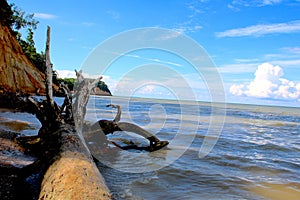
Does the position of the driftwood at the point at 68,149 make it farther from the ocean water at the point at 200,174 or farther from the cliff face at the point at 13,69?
the cliff face at the point at 13,69

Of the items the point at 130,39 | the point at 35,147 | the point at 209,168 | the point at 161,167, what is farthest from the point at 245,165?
the point at 35,147

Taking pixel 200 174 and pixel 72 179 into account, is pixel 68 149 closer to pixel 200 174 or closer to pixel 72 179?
pixel 72 179

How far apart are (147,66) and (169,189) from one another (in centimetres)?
356

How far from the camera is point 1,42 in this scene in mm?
21625

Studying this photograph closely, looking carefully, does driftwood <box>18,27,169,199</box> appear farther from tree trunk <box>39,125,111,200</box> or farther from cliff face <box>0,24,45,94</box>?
cliff face <box>0,24,45,94</box>

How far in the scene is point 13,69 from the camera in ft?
77.2

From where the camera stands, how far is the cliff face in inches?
864

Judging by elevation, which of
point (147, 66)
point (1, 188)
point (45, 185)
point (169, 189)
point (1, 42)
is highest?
point (1, 42)

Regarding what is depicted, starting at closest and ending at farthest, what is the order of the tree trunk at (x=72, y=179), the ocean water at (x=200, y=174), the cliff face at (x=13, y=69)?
the tree trunk at (x=72, y=179) < the ocean water at (x=200, y=174) < the cliff face at (x=13, y=69)

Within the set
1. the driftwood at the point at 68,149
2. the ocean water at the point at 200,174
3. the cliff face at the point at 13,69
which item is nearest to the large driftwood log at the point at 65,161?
the driftwood at the point at 68,149

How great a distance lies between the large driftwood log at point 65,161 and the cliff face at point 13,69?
1648 cm

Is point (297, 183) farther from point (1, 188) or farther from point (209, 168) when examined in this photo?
point (1, 188)

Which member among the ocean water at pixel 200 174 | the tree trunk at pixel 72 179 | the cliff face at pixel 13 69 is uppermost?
the cliff face at pixel 13 69

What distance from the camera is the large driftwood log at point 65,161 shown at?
8.39ft
